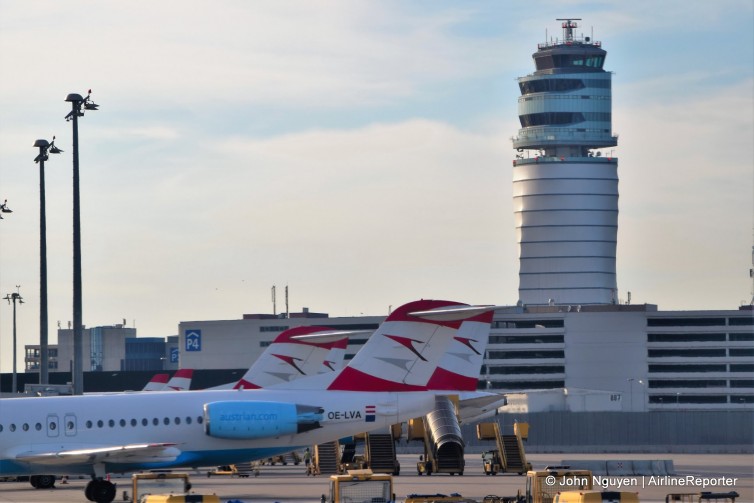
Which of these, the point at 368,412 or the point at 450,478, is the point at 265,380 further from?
the point at 368,412

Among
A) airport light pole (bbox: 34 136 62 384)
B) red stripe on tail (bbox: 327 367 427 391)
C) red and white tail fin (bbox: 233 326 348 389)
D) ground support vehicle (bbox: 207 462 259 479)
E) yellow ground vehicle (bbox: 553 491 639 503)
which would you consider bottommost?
ground support vehicle (bbox: 207 462 259 479)

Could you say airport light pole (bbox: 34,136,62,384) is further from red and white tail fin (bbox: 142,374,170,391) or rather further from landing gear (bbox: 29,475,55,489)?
landing gear (bbox: 29,475,55,489)

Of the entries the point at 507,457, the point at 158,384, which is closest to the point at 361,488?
the point at 507,457

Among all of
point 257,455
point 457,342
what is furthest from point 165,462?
point 457,342

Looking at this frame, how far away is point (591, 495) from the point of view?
30.8 meters

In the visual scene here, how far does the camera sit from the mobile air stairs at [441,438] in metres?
52.2

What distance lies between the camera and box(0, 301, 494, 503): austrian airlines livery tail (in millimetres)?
46938

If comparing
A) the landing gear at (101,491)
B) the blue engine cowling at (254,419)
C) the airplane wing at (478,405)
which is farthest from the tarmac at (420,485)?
the airplane wing at (478,405)

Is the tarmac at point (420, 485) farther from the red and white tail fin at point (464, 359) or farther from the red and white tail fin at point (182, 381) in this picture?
the red and white tail fin at point (182, 381)

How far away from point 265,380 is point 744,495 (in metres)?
26.3

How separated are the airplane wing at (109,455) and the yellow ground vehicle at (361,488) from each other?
1196cm

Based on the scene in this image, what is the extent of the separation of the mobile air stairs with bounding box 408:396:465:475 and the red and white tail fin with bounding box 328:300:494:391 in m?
1.57

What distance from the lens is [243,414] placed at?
46844mm

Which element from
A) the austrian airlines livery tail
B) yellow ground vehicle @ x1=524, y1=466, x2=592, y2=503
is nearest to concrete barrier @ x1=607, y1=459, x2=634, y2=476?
the austrian airlines livery tail
